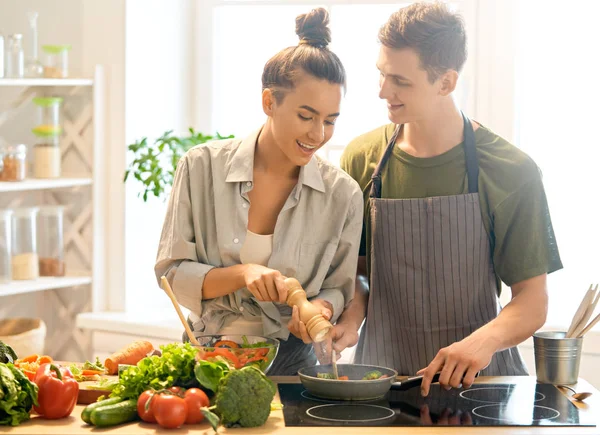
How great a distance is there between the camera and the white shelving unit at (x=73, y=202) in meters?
3.95

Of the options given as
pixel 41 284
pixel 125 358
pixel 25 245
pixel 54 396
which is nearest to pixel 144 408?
pixel 54 396

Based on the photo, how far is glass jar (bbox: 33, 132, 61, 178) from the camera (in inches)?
151

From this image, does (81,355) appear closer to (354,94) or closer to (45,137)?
(45,137)

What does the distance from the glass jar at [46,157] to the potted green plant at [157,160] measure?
31 cm

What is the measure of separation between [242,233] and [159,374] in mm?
559

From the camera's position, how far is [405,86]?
7.88ft

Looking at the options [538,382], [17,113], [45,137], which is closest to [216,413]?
[538,382]

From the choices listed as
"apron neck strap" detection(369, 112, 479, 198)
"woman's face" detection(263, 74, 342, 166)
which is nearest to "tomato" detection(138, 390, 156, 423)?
"woman's face" detection(263, 74, 342, 166)

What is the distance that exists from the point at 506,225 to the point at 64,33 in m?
2.45

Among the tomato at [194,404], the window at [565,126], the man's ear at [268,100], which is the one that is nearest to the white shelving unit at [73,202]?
the man's ear at [268,100]

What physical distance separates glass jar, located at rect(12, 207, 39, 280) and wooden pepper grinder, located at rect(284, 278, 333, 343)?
1.96m

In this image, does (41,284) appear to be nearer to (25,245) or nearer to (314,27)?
(25,245)

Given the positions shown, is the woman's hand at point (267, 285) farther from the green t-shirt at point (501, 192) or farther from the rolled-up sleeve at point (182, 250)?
the green t-shirt at point (501, 192)

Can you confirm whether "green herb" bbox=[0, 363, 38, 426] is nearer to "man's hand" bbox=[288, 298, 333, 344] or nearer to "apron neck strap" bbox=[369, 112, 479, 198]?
"man's hand" bbox=[288, 298, 333, 344]
